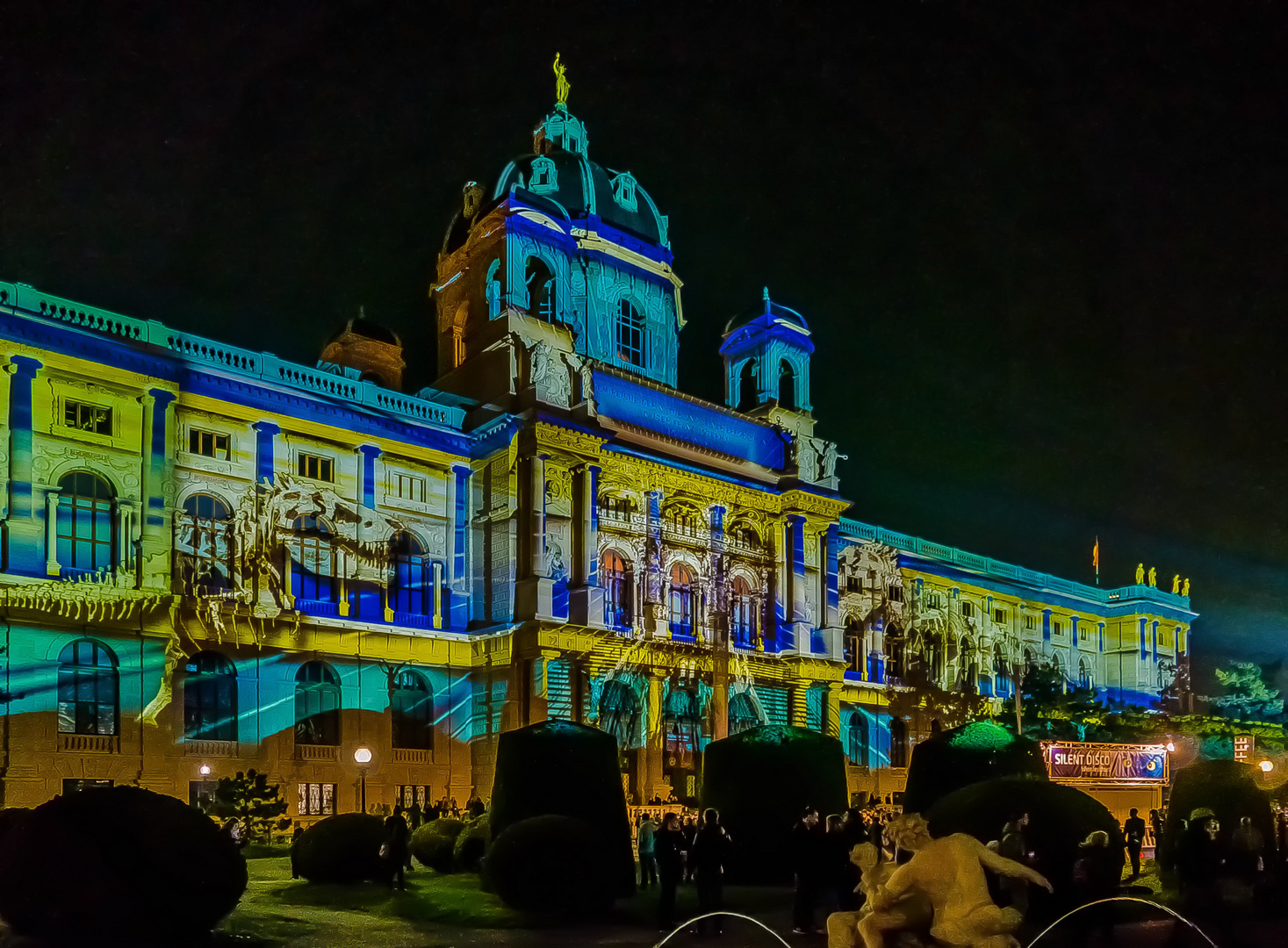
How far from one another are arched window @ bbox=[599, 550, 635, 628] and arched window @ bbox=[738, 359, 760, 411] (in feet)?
41.6

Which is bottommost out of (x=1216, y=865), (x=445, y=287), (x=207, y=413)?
(x=1216, y=865)

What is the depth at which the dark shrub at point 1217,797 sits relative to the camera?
21.5m

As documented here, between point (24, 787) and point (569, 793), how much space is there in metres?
18.2

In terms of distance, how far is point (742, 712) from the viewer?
47.7 meters

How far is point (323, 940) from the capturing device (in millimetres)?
15242

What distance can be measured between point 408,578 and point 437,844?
17658 millimetres

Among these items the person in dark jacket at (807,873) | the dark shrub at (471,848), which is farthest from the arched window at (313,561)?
the person in dark jacket at (807,873)

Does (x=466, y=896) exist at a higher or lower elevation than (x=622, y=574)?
lower

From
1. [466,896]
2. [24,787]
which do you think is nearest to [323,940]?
[466,896]

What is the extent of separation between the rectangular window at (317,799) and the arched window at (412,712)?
2.97 m

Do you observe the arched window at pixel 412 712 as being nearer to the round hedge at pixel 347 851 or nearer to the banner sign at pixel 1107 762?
the round hedge at pixel 347 851

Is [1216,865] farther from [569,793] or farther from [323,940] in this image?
[323,940]

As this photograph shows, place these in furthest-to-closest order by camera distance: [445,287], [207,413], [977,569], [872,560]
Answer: [977,569], [872,560], [445,287], [207,413]

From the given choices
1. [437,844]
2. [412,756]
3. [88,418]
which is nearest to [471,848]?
[437,844]
